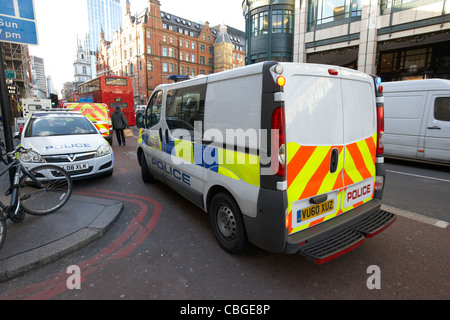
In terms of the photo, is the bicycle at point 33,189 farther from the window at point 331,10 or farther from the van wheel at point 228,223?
the window at point 331,10

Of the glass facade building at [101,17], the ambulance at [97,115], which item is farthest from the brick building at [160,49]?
the glass facade building at [101,17]

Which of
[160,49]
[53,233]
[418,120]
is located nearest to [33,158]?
[53,233]

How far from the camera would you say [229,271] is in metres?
2.73

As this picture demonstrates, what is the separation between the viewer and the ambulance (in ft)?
39.8

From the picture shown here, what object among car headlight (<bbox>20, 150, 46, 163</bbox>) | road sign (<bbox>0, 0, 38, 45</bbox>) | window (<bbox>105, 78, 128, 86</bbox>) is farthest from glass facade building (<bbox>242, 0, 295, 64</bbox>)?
car headlight (<bbox>20, 150, 46, 163</bbox>)

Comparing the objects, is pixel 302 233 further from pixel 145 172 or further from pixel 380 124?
pixel 145 172

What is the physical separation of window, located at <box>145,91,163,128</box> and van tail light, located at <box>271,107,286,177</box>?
311 cm

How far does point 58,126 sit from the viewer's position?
641cm

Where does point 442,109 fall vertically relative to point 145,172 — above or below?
above

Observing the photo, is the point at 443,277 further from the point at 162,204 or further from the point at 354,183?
the point at 162,204

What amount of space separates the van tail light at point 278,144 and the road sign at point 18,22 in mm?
4270

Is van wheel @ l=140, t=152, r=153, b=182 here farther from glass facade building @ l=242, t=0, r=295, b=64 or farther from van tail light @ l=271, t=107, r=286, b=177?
glass facade building @ l=242, t=0, r=295, b=64

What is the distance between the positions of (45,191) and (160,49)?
199ft

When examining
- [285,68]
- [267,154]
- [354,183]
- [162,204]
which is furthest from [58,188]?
[354,183]
